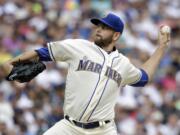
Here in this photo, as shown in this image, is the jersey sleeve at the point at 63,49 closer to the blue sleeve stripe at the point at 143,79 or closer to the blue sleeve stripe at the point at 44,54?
the blue sleeve stripe at the point at 44,54

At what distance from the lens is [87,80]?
7.55 metres

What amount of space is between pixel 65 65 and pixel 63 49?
646 cm

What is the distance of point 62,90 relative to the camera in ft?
44.4

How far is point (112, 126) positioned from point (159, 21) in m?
9.21

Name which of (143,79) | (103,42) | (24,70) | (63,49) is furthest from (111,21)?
(24,70)

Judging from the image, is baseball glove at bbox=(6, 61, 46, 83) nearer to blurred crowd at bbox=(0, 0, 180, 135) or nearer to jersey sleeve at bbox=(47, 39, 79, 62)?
jersey sleeve at bbox=(47, 39, 79, 62)

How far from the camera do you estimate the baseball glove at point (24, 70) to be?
7441mm

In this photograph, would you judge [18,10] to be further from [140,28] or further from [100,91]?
[100,91]

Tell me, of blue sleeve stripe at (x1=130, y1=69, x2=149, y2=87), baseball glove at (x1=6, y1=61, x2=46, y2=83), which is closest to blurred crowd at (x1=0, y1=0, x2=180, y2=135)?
blue sleeve stripe at (x1=130, y1=69, x2=149, y2=87)

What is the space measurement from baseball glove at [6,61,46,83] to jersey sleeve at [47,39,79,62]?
180mm

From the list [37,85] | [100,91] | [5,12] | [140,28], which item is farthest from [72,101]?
[140,28]

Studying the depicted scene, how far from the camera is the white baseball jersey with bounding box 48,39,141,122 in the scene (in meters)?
7.52

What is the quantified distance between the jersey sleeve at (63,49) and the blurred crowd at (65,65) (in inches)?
162

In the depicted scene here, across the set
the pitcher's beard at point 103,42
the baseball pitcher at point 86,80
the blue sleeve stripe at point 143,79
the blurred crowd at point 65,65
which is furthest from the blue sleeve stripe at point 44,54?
the blurred crowd at point 65,65
